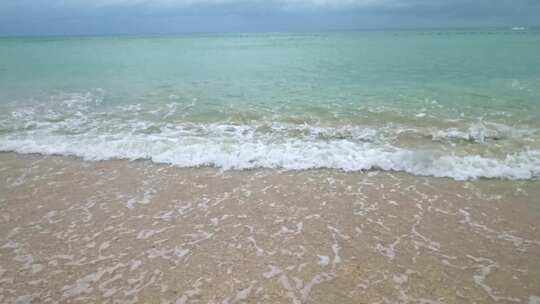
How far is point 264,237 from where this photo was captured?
5.70 meters

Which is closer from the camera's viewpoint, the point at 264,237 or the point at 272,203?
the point at 264,237

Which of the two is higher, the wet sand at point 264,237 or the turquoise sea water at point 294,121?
the turquoise sea water at point 294,121

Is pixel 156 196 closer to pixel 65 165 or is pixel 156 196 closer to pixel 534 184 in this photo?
pixel 65 165

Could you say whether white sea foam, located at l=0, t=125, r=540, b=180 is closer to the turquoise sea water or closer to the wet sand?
the turquoise sea water

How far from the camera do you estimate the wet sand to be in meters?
4.53

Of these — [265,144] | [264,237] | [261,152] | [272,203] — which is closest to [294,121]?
[265,144]

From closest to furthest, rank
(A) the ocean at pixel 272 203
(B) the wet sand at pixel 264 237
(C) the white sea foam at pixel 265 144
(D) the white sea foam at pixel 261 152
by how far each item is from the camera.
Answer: (B) the wet sand at pixel 264 237 < (A) the ocean at pixel 272 203 < (D) the white sea foam at pixel 261 152 < (C) the white sea foam at pixel 265 144

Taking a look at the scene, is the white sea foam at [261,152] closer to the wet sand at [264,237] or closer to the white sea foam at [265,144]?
the white sea foam at [265,144]

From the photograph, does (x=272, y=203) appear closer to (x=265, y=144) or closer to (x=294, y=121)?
(x=265, y=144)

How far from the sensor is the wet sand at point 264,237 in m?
4.53

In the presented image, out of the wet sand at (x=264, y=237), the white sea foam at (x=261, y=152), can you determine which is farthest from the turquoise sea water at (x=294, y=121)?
the wet sand at (x=264, y=237)

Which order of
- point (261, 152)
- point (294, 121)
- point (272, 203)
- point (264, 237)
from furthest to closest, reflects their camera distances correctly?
point (294, 121) → point (261, 152) → point (272, 203) → point (264, 237)

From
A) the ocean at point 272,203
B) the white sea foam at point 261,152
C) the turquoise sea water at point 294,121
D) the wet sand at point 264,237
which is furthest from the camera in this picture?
the turquoise sea water at point 294,121

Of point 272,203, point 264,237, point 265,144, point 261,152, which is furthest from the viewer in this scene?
point 265,144
